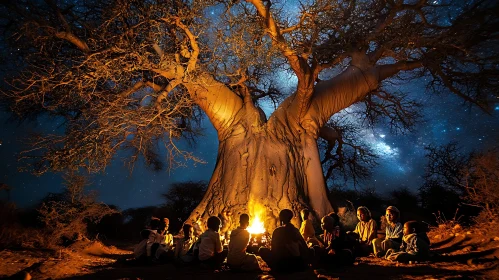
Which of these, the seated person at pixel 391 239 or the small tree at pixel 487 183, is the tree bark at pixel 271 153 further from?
the small tree at pixel 487 183

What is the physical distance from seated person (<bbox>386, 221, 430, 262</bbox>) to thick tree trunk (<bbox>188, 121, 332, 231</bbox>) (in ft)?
8.68

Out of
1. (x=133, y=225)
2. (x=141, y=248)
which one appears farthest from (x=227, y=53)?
(x=133, y=225)

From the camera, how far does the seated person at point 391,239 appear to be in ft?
16.0

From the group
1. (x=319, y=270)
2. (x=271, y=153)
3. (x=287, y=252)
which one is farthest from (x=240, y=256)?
(x=271, y=153)

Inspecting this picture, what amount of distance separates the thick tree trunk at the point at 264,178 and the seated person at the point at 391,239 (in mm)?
2070

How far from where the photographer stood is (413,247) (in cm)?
423

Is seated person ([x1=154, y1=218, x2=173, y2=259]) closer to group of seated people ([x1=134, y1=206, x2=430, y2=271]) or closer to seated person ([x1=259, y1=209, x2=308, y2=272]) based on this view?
group of seated people ([x1=134, y1=206, x2=430, y2=271])

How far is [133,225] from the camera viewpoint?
15.0m

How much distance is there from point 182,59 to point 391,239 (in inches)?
212

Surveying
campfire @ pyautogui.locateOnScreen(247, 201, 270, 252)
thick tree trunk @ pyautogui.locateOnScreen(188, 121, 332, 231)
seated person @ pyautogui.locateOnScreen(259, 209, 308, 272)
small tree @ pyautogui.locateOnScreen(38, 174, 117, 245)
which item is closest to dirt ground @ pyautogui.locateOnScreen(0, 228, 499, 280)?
seated person @ pyautogui.locateOnScreen(259, 209, 308, 272)

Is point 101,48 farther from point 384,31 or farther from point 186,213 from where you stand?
point 186,213

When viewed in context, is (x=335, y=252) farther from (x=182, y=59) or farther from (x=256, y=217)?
(x=182, y=59)

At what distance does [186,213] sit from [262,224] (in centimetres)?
945

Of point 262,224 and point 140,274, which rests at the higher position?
point 262,224
